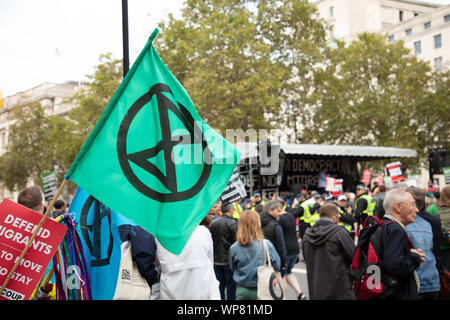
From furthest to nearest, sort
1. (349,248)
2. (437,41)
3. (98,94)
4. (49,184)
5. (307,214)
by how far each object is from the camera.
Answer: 1. (437,41)
2. (98,94)
3. (49,184)
4. (307,214)
5. (349,248)

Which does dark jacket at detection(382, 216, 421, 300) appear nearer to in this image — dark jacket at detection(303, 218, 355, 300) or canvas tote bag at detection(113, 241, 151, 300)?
dark jacket at detection(303, 218, 355, 300)

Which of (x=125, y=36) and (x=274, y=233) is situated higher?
(x=125, y=36)

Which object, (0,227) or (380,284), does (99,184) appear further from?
(380,284)

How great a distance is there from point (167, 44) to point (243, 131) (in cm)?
602

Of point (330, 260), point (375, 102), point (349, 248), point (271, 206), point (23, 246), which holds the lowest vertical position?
point (330, 260)

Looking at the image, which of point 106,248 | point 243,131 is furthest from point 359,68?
point 106,248

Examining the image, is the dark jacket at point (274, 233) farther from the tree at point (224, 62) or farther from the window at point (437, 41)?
the window at point (437, 41)

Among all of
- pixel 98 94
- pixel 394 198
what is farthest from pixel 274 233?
pixel 98 94

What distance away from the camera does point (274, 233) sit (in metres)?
7.79

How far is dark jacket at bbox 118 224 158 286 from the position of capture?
14.5 feet

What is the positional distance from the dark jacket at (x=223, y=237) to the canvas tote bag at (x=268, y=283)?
1524mm

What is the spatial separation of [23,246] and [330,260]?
11.4 feet

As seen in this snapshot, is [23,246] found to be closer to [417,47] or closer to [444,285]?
[444,285]

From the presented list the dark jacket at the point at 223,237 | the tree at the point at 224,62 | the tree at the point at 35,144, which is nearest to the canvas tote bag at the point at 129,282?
the dark jacket at the point at 223,237
